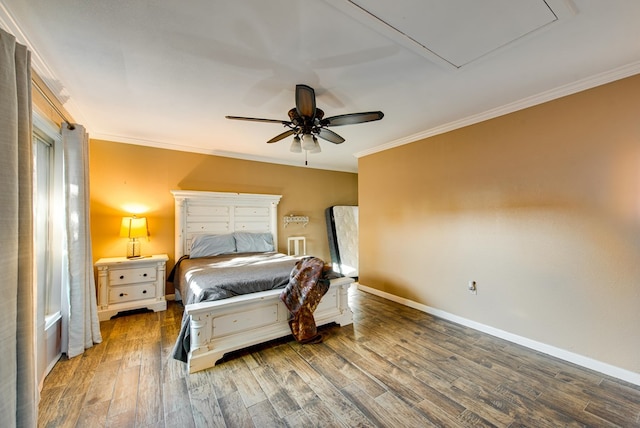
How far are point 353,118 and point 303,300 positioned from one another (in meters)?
1.79

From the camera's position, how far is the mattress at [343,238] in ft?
17.1

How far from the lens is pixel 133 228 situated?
3.33 m

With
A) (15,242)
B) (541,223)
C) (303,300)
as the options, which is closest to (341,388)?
(303,300)

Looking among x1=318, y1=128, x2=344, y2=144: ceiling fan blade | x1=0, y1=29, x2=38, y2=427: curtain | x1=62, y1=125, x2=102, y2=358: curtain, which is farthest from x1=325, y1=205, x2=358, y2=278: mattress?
x1=0, y1=29, x2=38, y2=427: curtain

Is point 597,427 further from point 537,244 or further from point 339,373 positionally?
point 339,373

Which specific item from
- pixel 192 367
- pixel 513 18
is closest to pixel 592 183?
pixel 513 18

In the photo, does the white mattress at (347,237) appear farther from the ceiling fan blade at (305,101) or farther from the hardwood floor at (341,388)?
the ceiling fan blade at (305,101)

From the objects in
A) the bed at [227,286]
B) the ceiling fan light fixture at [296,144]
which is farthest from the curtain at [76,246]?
the ceiling fan light fixture at [296,144]

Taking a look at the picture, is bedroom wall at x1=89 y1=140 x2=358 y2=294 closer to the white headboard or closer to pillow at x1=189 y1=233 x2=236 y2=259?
the white headboard

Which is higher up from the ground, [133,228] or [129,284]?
[133,228]

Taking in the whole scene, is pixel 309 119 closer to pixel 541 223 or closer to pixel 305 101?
pixel 305 101

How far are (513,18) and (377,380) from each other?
2617mm

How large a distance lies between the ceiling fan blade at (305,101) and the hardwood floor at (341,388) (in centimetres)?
220

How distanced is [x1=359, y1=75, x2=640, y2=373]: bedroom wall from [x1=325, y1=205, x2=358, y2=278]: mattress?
1690 millimetres
